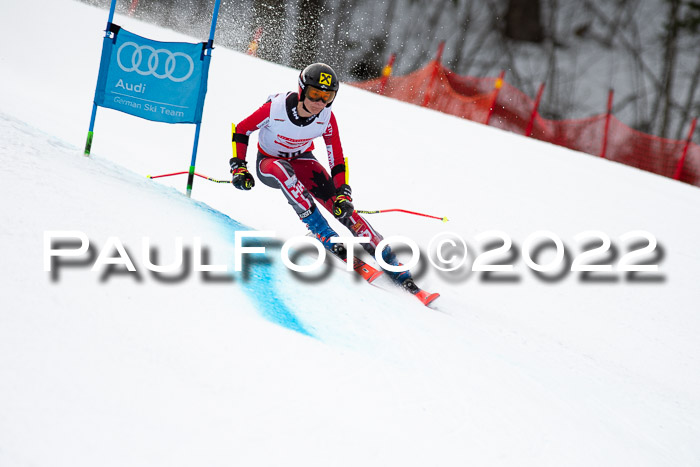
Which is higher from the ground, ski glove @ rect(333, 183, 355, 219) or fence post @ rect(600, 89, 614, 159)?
fence post @ rect(600, 89, 614, 159)

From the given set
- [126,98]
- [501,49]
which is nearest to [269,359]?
[126,98]

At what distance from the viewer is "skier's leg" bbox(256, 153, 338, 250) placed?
4141 millimetres

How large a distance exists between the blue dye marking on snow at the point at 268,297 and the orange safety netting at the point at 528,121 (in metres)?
7.34

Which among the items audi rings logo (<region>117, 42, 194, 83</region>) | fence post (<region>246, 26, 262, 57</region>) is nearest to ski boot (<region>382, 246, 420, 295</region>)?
audi rings logo (<region>117, 42, 194, 83</region>)

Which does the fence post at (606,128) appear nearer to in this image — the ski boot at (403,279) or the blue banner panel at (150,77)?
the ski boot at (403,279)

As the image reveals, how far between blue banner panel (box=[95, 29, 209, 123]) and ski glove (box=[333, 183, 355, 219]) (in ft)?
4.92

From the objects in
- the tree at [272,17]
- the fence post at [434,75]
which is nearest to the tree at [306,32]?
the tree at [272,17]

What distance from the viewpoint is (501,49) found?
81.4 feet

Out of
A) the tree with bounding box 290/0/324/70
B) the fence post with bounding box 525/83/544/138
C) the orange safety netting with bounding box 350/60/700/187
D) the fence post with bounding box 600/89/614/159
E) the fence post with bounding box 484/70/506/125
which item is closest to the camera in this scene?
the orange safety netting with bounding box 350/60/700/187

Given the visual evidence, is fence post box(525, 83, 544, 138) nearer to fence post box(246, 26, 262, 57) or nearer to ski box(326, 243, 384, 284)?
ski box(326, 243, 384, 284)

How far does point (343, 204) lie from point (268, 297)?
146cm

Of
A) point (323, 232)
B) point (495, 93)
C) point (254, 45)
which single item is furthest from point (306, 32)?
point (323, 232)

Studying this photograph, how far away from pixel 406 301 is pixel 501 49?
23.8 metres

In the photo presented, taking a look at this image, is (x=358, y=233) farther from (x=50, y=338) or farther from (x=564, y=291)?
(x=50, y=338)
